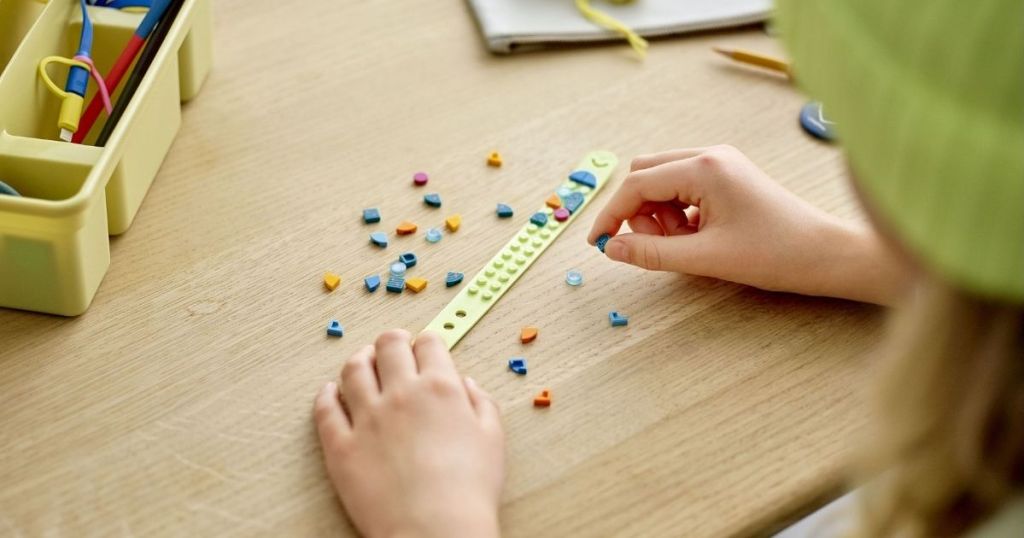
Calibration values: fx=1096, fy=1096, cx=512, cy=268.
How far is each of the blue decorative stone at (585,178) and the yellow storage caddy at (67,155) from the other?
1.10 ft

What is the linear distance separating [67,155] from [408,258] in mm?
250

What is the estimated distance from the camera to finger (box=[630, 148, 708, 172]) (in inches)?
34.1

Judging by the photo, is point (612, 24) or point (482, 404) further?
point (612, 24)

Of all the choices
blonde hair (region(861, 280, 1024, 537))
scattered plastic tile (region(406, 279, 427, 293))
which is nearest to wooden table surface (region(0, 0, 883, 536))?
scattered plastic tile (region(406, 279, 427, 293))

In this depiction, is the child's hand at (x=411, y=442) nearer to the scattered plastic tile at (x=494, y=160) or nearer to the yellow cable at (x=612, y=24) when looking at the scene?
the scattered plastic tile at (x=494, y=160)

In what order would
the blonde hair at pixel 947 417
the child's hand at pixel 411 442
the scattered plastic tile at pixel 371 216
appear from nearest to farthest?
the blonde hair at pixel 947 417
the child's hand at pixel 411 442
the scattered plastic tile at pixel 371 216

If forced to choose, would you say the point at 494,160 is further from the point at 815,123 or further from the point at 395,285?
the point at 815,123

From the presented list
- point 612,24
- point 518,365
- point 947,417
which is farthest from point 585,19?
point 947,417

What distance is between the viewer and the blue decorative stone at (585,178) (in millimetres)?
906

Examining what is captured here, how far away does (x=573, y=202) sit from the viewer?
89 centimetres

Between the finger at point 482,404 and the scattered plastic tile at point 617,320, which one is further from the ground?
the finger at point 482,404

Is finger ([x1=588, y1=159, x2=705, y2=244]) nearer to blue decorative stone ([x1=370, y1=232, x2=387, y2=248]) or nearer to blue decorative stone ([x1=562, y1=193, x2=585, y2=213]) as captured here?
blue decorative stone ([x1=562, y1=193, x2=585, y2=213])

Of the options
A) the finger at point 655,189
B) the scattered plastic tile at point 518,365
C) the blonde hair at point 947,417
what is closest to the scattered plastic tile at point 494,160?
the finger at point 655,189


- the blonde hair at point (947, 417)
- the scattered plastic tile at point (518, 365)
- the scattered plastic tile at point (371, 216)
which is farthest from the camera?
the scattered plastic tile at point (371, 216)
